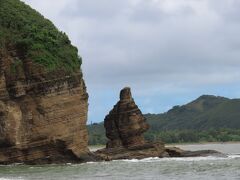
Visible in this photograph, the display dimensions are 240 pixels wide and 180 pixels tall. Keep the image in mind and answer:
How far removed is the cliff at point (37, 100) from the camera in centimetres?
5534

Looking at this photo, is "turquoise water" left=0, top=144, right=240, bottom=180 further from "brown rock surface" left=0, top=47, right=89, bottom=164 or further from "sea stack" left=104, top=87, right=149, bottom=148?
→ "sea stack" left=104, top=87, right=149, bottom=148

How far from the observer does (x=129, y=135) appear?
6438 centimetres

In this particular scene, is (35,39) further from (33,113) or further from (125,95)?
(125,95)

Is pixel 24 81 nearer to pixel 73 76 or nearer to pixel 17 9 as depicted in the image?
pixel 73 76

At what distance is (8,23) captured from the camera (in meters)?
58.8

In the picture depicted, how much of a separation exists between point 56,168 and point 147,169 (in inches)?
278

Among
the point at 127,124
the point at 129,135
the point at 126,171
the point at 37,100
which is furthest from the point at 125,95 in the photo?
the point at 126,171

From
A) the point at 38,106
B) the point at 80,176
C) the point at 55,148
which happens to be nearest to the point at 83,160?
the point at 55,148

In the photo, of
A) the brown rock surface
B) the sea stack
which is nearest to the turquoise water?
the brown rock surface

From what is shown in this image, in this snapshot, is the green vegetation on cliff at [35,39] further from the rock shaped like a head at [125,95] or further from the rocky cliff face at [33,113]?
the rock shaped like a head at [125,95]

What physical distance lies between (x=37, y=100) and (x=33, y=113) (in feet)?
3.89

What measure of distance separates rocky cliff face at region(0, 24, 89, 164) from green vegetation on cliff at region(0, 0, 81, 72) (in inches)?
25.5

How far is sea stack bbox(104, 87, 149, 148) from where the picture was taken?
212 feet

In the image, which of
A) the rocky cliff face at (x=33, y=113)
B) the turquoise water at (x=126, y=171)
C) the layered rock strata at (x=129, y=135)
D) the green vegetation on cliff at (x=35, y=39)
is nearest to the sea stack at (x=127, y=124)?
the layered rock strata at (x=129, y=135)
